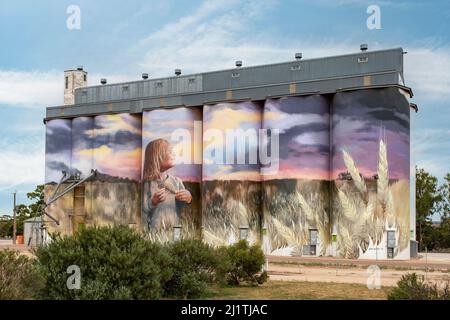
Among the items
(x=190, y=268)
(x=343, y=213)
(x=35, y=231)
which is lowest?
(x=35, y=231)

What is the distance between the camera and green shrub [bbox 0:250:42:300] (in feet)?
45.5

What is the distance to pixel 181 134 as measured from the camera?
56.0 meters

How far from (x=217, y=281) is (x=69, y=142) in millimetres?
45870

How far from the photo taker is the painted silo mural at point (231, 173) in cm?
5141

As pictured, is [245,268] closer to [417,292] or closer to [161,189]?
[417,292]

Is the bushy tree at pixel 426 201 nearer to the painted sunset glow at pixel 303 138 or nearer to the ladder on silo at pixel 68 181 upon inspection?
the painted sunset glow at pixel 303 138

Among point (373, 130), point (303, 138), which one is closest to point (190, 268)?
point (373, 130)

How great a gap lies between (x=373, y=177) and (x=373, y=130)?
11.4 feet

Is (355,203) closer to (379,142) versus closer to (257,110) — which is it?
(379,142)

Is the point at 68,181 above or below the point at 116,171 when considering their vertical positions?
below

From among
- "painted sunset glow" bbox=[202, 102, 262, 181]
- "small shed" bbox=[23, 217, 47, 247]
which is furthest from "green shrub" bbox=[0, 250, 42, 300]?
"small shed" bbox=[23, 217, 47, 247]

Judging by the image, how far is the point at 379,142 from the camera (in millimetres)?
45469

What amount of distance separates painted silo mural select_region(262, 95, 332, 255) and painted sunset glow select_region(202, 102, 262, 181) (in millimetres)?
2349

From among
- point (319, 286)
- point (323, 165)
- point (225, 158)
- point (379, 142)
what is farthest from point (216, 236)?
point (319, 286)
